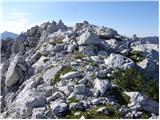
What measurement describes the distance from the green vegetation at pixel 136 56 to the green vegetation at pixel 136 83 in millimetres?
5534

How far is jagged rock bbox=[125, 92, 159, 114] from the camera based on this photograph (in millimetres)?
20780

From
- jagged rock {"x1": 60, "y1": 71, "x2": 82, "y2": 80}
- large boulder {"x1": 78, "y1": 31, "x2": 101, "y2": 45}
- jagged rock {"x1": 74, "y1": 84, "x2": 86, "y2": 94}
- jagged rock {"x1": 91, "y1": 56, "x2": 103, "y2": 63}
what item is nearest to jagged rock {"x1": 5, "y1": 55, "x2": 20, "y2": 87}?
jagged rock {"x1": 60, "y1": 71, "x2": 82, "y2": 80}

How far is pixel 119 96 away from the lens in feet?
72.8

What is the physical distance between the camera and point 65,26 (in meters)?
50.2

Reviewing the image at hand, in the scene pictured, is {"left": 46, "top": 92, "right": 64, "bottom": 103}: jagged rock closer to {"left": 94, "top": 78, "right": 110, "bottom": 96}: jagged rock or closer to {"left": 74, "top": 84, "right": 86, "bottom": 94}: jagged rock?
{"left": 74, "top": 84, "right": 86, "bottom": 94}: jagged rock

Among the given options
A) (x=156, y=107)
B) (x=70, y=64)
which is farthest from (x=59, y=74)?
(x=156, y=107)

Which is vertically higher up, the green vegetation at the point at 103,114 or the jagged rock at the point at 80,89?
the jagged rock at the point at 80,89

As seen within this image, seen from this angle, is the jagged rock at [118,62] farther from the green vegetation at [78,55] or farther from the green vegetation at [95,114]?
the green vegetation at [95,114]

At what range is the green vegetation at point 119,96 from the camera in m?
21.7

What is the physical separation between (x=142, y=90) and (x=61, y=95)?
5.38 m

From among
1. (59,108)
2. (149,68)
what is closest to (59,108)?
(59,108)

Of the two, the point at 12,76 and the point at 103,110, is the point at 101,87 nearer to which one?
the point at 103,110

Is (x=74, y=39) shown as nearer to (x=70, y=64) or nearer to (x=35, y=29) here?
(x=70, y=64)

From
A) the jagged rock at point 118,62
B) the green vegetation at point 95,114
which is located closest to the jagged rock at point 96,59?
the jagged rock at point 118,62
